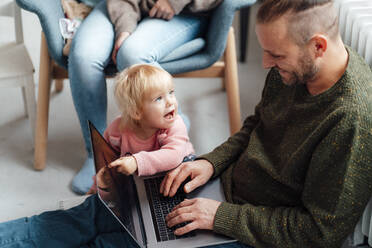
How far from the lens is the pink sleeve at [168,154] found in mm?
1263

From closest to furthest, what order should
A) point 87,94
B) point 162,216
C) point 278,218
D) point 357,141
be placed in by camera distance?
point 357,141
point 278,218
point 162,216
point 87,94

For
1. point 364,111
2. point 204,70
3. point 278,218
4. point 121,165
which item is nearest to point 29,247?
point 121,165

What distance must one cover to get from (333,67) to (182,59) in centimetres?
81

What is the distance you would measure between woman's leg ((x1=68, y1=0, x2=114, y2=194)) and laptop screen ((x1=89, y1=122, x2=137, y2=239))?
456 mm

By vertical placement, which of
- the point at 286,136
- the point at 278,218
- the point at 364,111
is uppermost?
the point at 364,111

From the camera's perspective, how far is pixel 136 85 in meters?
1.29

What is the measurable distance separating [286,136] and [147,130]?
464mm

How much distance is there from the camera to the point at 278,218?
1.04m

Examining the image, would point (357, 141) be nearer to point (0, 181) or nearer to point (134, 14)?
point (134, 14)

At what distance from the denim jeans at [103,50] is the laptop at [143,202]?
1.41 feet

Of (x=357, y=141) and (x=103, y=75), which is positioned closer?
(x=357, y=141)

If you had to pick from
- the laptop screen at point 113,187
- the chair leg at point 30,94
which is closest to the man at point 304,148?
the laptop screen at point 113,187

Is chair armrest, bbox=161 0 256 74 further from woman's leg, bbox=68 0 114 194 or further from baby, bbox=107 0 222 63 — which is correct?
woman's leg, bbox=68 0 114 194

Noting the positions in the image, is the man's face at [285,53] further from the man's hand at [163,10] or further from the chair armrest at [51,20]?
the chair armrest at [51,20]
